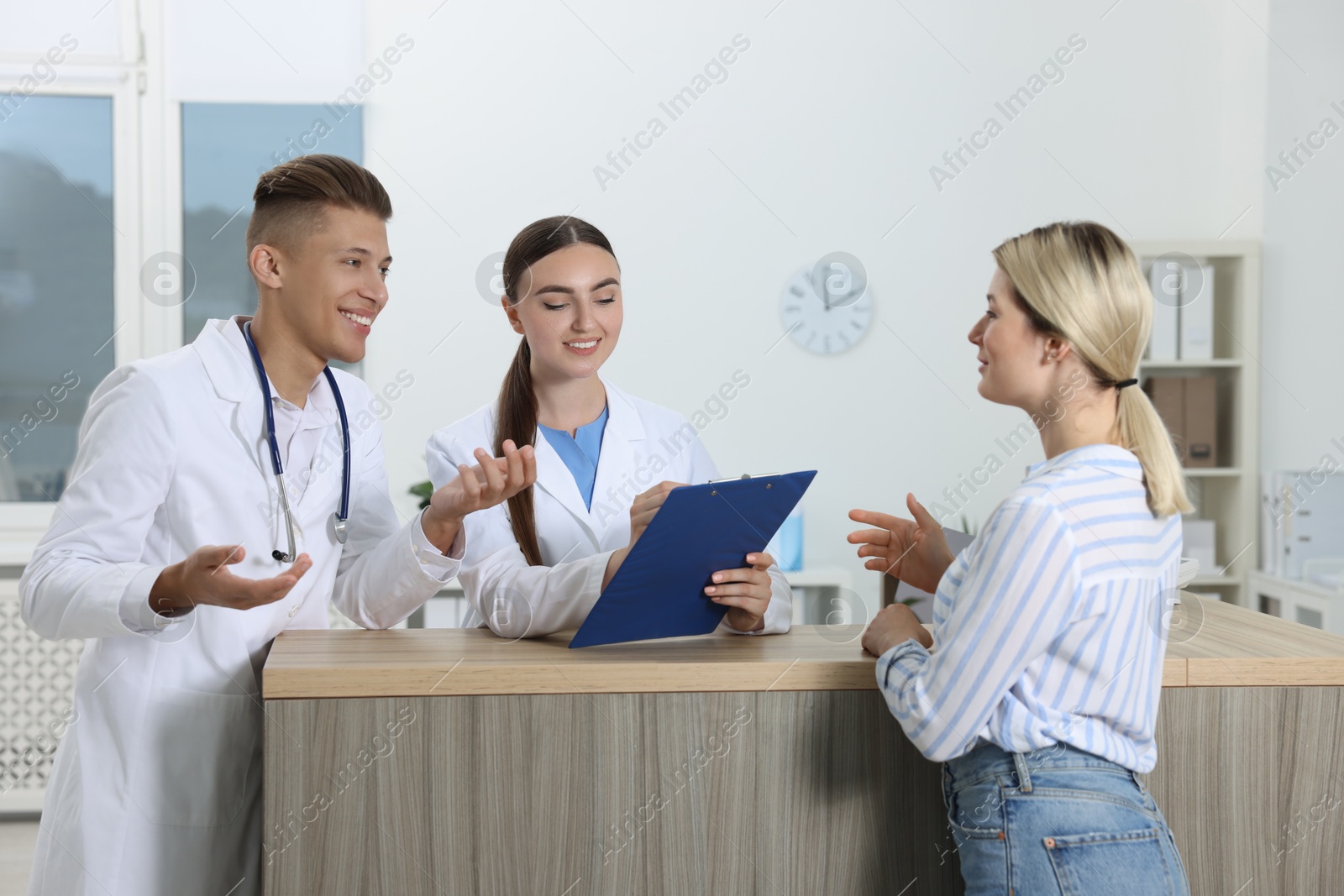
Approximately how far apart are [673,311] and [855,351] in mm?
734

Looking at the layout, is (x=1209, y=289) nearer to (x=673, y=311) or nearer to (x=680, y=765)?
(x=673, y=311)

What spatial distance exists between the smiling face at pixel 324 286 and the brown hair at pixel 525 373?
0.28 metres

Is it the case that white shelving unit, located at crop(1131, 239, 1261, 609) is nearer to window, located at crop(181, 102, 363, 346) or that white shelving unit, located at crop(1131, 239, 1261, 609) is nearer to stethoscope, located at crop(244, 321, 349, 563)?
window, located at crop(181, 102, 363, 346)

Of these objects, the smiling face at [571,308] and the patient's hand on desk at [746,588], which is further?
Result: the smiling face at [571,308]

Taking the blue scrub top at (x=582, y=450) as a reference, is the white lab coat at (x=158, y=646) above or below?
below

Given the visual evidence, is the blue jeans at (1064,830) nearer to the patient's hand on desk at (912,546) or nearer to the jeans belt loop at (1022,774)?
the jeans belt loop at (1022,774)

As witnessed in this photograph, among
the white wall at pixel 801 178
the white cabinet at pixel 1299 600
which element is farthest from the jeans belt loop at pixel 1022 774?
the white wall at pixel 801 178

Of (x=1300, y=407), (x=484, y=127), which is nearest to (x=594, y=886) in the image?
(x=484, y=127)

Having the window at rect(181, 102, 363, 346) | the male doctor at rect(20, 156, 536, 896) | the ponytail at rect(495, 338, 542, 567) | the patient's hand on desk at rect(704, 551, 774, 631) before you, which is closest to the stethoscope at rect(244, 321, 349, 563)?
the male doctor at rect(20, 156, 536, 896)

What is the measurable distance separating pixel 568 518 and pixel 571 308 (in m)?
0.34

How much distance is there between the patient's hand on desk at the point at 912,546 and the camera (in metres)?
1.30

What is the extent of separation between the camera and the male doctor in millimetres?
1280

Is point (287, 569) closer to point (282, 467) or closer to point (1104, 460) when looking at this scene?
point (282, 467)

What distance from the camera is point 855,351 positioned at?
4.11 m
